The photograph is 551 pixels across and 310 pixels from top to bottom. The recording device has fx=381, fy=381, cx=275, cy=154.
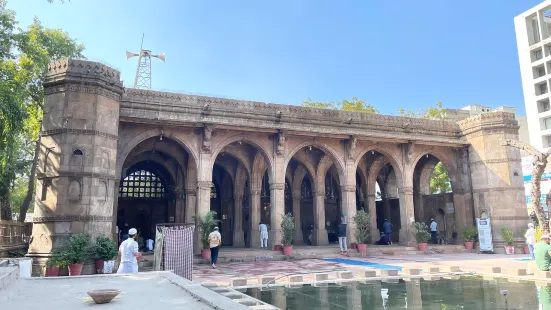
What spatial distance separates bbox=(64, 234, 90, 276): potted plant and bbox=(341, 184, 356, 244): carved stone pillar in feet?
34.3

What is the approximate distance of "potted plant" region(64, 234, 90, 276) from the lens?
34.6ft

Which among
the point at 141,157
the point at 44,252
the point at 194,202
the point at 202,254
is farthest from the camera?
the point at 141,157

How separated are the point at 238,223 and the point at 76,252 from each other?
945 centimetres

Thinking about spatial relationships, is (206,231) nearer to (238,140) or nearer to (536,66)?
(238,140)

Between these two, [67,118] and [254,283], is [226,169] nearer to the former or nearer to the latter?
[67,118]

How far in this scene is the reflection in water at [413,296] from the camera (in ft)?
21.8

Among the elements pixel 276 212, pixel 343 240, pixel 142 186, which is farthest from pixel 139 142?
pixel 343 240

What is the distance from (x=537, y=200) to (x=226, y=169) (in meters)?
13.6

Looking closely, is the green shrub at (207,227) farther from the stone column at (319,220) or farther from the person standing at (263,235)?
the stone column at (319,220)

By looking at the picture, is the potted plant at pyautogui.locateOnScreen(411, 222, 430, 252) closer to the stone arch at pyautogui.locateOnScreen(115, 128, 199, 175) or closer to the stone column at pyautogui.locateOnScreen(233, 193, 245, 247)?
the stone column at pyautogui.locateOnScreen(233, 193, 245, 247)

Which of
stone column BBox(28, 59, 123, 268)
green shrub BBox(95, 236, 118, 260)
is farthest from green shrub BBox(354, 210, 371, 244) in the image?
stone column BBox(28, 59, 123, 268)

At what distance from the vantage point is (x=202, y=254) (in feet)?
45.5

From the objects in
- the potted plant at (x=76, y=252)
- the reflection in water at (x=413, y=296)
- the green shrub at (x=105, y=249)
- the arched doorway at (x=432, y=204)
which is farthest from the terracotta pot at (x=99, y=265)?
the arched doorway at (x=432, y=204)

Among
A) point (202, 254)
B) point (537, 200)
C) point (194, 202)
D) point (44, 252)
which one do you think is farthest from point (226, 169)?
point (537, 200)
